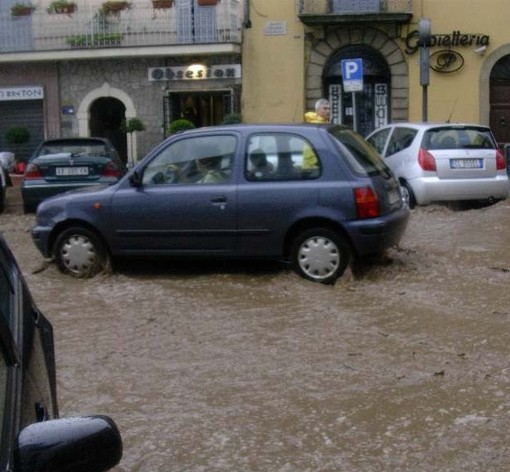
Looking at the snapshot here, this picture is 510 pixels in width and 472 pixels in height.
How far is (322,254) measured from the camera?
952 centimetres

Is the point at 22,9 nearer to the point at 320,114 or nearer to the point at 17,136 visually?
the point at 17,136

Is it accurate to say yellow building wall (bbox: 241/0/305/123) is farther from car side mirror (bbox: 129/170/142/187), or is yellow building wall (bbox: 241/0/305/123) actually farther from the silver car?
car side mirror (bbox: 129/170/142/187)

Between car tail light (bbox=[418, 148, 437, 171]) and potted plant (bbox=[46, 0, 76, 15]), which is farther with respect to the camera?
potted plant (bbox=[46, 0, 76, 15])

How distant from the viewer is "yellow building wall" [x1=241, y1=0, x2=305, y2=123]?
26.6 meters

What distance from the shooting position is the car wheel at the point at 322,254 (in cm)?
948

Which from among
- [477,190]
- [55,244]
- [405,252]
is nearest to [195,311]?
[55,244]

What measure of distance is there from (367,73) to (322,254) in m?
17.4

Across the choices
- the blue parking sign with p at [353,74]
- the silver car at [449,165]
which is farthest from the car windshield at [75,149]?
the silver car at [449,165]

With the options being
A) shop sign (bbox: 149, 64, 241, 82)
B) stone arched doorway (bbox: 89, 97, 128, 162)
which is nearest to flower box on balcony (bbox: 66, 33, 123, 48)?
shop sign (bbox: 149, 64, 241, 82)

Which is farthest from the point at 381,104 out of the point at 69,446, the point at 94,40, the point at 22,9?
the point at 69,446

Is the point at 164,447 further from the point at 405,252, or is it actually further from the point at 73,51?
the point at 73,51

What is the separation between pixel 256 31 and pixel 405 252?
1650 cm

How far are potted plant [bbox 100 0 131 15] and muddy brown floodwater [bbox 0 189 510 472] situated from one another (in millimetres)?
16102

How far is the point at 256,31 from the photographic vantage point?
2670 cm
